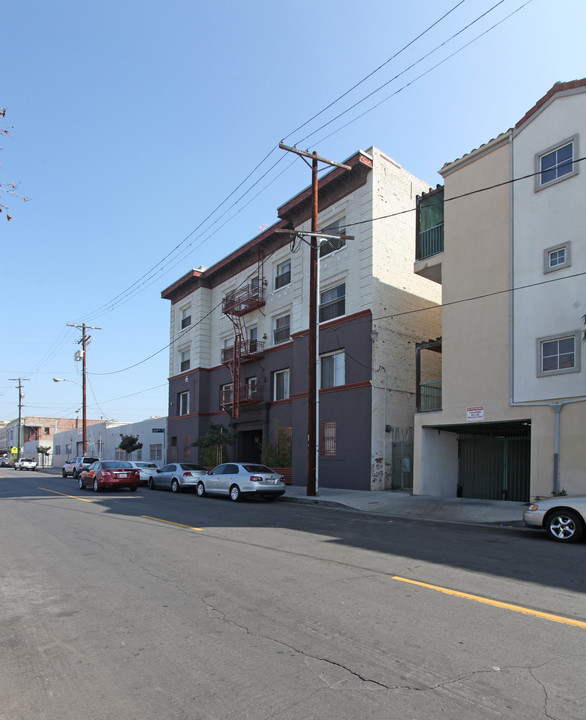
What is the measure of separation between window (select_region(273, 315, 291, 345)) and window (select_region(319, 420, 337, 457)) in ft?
19.6

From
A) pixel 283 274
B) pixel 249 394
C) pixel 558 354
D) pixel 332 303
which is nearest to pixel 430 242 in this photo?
pixel 332 303

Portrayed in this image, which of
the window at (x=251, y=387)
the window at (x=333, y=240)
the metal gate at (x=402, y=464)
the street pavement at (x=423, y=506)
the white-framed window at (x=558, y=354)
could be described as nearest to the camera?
the street pavement at (x=423, y=506)

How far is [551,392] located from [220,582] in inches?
463

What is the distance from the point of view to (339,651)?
15.0 ft

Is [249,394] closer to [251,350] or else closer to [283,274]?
[251,350]

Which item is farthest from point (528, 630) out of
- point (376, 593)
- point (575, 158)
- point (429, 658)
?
point (575, 158)

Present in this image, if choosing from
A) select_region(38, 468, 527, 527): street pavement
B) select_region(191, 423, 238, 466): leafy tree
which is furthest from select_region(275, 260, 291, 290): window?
select_region(38, 468, 527, 527): street pavement

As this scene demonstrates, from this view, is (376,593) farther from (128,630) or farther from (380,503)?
(380,503)

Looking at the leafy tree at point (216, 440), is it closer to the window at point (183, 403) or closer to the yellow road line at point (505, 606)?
the window at point (183, 403)

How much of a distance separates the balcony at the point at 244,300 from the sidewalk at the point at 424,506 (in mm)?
11857

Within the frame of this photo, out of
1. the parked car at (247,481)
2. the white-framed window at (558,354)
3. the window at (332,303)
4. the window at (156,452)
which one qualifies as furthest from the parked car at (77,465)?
the white-framed window at (558,354)

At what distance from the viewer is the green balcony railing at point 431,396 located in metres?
20.7

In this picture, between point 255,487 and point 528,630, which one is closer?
point 528,630

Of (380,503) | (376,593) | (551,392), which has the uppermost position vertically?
(551,392)
